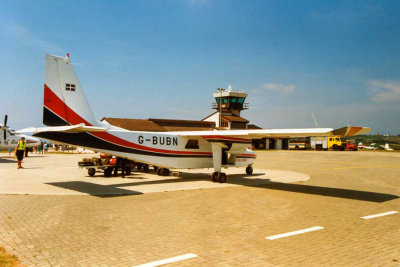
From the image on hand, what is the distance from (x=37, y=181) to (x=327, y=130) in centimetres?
1322

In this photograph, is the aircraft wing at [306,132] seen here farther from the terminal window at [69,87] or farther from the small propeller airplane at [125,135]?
the terminal window at [69,87]

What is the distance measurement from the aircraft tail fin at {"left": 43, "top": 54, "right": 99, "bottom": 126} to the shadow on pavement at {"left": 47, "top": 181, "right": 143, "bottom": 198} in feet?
9.13

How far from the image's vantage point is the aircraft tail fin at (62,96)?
41.6ft

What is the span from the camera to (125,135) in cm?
1462

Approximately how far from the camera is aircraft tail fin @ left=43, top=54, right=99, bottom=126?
12672 millimetres

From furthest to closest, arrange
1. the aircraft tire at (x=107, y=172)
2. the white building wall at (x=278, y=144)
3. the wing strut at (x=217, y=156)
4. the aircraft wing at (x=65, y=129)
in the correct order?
1. the white building wall at (x=278, y=144)
2. the aircraft tire at (x=107, y=172)
3. the wing strut at (x=217, y=156)
4. the aircraft wing at (x=65, y=129)

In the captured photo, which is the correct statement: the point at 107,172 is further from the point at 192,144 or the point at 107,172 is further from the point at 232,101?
the point at 232,101

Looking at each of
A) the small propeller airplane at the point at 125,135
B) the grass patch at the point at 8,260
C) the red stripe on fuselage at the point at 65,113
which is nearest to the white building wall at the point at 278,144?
the small propeller airplane at the point at 125,135

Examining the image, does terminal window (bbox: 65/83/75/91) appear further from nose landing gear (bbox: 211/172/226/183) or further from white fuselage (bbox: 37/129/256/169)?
nose landing gear (bbox: 211/172/226/183)

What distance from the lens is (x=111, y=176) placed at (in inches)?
713

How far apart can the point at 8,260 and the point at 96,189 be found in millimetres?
8071

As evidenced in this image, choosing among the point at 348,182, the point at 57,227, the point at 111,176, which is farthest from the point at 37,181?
the point at 348,182

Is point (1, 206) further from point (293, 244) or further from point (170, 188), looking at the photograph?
point (293, 244)

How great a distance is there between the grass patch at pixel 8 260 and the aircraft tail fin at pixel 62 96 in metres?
8.22
